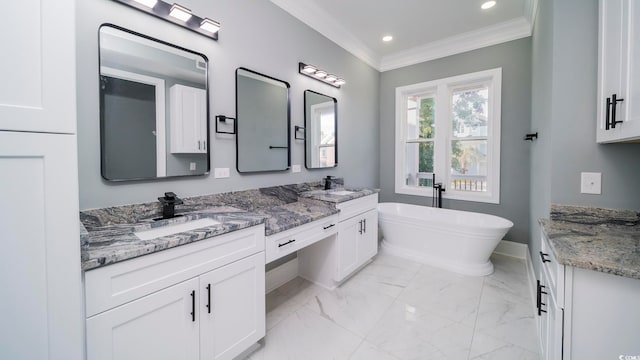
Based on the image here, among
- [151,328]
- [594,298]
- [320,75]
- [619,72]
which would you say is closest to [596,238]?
Result: [594,298]

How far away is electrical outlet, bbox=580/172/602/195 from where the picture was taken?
5.04 ft

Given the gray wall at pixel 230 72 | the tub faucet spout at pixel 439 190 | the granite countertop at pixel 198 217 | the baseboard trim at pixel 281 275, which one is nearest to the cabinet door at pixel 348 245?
the granite countertop at pixel 198 217

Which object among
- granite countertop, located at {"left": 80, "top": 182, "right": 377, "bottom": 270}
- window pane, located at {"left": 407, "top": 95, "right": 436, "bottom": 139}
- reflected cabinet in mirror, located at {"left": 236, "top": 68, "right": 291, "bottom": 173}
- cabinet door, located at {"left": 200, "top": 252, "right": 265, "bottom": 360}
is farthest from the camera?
window pane, located at {"left": 407, "top": 95, "right": 436, "bottom": 139}

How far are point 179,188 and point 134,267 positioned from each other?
831 mm

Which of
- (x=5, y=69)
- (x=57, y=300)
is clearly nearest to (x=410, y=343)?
(x=57, y=300)

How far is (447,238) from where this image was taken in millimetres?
2939

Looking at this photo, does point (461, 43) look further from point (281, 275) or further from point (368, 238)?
point (281, 275)

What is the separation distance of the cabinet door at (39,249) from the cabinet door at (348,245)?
1893 mm

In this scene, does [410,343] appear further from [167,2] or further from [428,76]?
[428,76]

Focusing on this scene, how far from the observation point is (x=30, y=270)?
875 millimetres

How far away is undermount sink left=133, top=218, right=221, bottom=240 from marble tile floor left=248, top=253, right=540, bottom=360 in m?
0.94

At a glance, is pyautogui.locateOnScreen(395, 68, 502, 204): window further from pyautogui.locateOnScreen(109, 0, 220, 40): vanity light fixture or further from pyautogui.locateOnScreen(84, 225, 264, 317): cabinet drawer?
pyautogui.locateOnScreen(84, 225, 264, 317): cabinet drawer

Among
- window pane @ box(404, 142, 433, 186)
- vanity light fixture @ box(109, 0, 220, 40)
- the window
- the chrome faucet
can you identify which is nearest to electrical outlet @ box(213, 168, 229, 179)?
the chrome faucet

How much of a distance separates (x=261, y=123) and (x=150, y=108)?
923 mm
